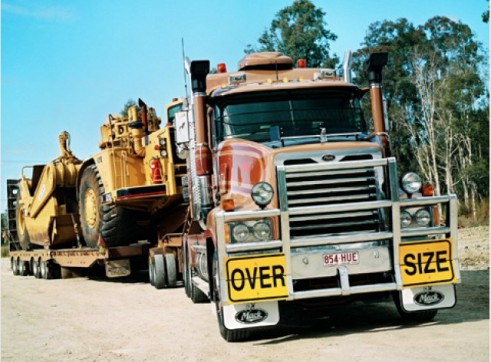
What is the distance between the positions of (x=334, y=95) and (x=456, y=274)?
284 cm

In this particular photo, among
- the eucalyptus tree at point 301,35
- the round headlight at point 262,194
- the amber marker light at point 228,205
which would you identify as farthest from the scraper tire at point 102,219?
the eucalyptus tree at point 301,35

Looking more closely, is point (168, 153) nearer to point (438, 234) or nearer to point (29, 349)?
point (29, 349)

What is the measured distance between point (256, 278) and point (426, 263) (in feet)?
6.22

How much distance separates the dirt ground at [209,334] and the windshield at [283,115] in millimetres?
2424

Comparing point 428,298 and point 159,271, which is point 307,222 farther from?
point 159,271

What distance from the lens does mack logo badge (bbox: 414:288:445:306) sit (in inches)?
313

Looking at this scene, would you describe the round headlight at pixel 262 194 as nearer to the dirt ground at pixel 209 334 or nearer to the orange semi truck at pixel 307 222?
the orange semi truck at pixel 307 222

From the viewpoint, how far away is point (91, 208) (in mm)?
16125

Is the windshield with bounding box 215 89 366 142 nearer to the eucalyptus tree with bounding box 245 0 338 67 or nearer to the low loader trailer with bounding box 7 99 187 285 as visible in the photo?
the low loader trailer with bounding box 7 99 187 285

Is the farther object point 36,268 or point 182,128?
point 36,268

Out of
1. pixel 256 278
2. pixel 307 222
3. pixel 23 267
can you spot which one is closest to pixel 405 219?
pixel 307 222

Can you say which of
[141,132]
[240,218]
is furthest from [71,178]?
[240,218]

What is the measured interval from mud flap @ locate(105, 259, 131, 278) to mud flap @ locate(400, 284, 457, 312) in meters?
9.06

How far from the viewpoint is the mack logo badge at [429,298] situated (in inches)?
313
